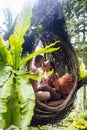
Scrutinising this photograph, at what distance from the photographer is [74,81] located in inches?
125

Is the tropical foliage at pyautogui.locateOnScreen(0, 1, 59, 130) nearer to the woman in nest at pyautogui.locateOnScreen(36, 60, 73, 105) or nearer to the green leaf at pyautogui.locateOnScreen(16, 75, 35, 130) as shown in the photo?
the green leaf at pyautogui.locateOnScreen(16, 75, 35, 130)

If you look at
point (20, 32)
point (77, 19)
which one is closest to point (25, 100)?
point (20, 32)

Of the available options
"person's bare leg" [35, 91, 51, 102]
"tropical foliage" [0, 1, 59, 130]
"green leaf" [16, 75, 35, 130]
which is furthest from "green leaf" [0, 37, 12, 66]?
"person's bare leg" [35, 91, 51, 102]

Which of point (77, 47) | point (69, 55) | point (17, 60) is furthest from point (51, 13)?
point (77, 47)

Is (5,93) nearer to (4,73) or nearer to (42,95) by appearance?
(4,73)

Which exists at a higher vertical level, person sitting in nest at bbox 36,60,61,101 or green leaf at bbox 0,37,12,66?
green leaf at bbox 0,37,12,66

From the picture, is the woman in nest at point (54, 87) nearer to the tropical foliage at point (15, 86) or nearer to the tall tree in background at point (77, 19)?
the tropical foliage at point (15, 86)

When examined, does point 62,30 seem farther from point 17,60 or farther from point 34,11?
point 17,60

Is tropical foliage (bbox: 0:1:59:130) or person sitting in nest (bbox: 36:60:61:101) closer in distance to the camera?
tropical foliage (bbox: 0:1:59:130)

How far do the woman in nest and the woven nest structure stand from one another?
9 cm

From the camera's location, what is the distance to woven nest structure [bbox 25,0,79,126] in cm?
277

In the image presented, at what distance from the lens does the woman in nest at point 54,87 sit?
3.01 meters

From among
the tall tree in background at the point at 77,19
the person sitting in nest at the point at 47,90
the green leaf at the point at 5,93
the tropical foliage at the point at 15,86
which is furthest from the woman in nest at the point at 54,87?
the tall tree in background at the point at 77,19

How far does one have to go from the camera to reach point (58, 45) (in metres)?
3.44
